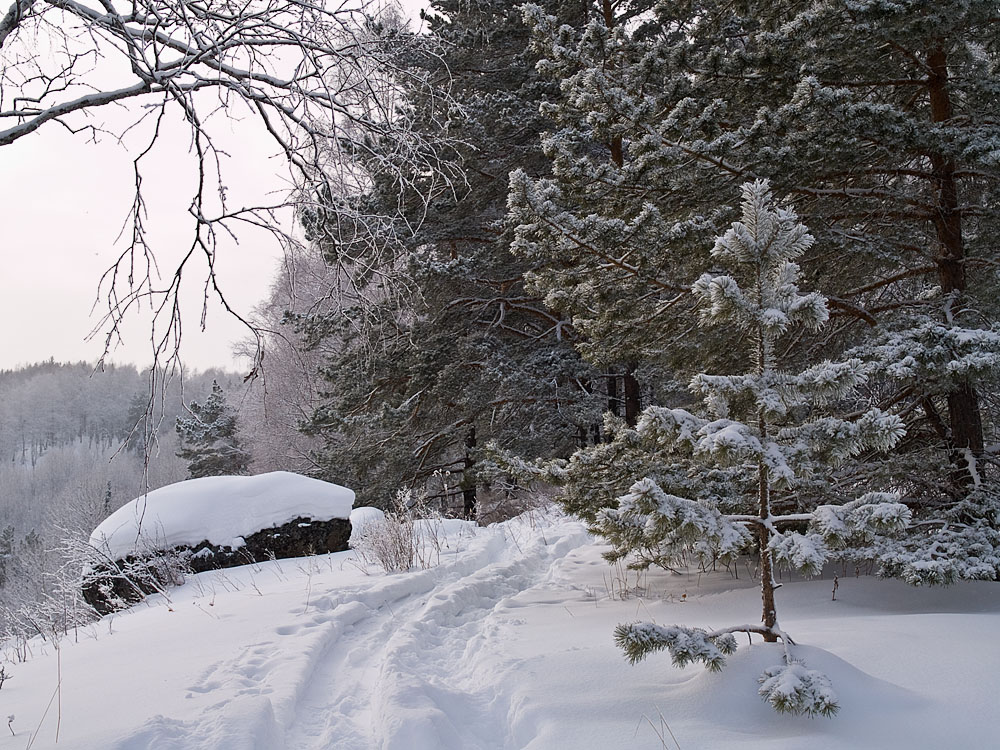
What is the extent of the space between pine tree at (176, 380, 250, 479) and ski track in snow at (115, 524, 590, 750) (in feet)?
72.8

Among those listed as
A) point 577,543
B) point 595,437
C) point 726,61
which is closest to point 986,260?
point 726,61

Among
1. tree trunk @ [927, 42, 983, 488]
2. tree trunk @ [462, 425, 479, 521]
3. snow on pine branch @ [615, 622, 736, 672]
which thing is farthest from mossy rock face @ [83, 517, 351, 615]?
tree trunk @ [927, 42, 983, 488]

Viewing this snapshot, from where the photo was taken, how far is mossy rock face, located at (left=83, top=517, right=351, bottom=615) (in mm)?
7488

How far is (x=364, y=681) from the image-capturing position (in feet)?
12.2

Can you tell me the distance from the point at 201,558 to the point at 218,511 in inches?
26.1

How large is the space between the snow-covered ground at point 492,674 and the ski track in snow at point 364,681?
0.01m

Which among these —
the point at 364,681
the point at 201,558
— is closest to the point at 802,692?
the point at 364,681

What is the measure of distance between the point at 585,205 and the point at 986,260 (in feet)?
10.9

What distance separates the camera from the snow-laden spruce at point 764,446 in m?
2.56

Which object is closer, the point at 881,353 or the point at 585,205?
the point at 881,353

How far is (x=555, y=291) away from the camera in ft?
20.2

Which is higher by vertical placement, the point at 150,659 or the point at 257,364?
the point at 257,364

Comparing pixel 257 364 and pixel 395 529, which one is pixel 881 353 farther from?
pixel 395 529

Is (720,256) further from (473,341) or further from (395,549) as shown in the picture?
(473,341)
